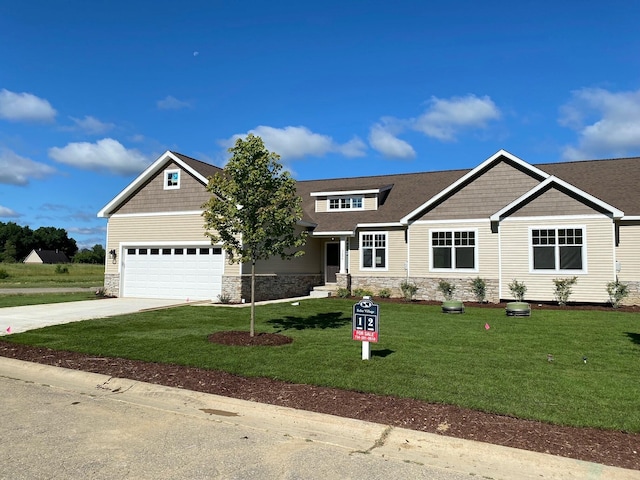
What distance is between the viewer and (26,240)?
133750 mm

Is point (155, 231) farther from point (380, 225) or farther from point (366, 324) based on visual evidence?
point (366, 324)

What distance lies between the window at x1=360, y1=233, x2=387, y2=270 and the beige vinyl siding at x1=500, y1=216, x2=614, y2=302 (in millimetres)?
5328

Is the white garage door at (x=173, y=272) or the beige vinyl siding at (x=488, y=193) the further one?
the white garage door at (x=173, y=272)

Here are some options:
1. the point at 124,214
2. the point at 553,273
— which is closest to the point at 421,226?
the point at 553,273

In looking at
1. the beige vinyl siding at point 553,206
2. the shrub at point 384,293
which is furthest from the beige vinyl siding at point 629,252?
the shrub at point 384,293

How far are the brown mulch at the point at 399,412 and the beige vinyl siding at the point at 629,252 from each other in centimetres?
1474

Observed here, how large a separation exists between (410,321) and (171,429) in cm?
924

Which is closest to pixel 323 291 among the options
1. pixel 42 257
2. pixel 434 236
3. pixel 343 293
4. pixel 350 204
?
pixel 343 293

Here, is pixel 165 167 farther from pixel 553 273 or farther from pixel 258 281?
pixel 553 273

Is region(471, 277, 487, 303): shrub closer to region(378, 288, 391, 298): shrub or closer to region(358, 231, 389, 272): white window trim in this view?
region(378, 288, 391, 298): shrub

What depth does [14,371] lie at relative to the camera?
8.09 metres

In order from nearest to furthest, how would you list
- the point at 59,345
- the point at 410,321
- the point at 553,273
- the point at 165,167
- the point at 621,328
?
1. the point at 59,345
2. the point at 621,328
3. the point at 410,321
4. the point at 553,273
5. the point at 165,167

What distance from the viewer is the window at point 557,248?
17.4 meters

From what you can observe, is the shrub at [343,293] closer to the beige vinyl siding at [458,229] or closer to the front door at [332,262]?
the beige vinyl siding at [458,229]
